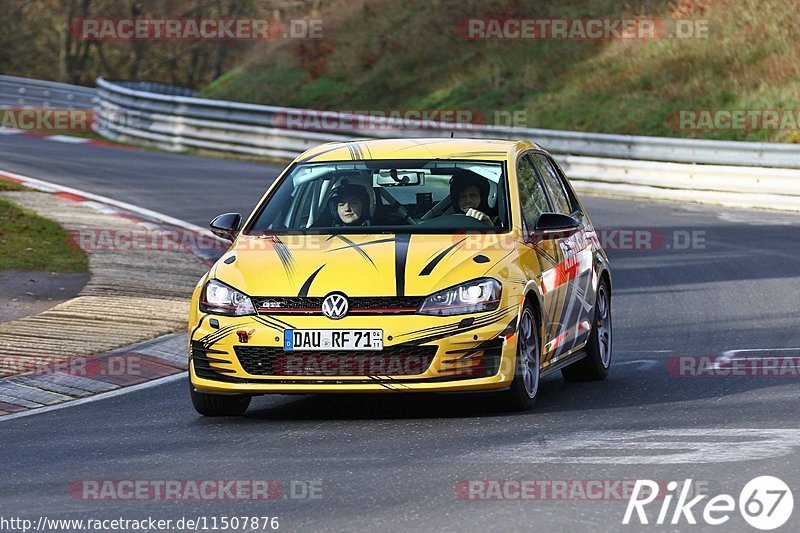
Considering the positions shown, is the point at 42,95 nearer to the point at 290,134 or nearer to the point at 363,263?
the point at 290,134

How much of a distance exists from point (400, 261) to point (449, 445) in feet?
4.19

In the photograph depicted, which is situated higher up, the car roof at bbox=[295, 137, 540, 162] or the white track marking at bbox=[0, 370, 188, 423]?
the car roof at bbox=[295, 137, 540, 162]

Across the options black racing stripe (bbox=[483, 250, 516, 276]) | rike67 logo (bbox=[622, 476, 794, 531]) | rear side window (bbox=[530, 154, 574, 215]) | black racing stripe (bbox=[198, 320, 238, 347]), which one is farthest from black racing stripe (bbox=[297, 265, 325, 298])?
rike67 logo (bbox=[622, 476, 794, 531])

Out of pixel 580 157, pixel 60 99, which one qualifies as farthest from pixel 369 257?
pixel 60 99

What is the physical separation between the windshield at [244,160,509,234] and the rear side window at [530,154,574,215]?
0.72 metres

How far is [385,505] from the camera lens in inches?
257

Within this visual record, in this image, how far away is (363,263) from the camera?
8.72m

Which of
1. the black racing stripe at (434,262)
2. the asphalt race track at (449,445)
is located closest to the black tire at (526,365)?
the asphalt race track at (449,445)

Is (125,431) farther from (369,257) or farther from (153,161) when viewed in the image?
(153,161)

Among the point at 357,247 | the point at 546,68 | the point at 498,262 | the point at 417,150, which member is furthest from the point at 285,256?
the point at 546,68

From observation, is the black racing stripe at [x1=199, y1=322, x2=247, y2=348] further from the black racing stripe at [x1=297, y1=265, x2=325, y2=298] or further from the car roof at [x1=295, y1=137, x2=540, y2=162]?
the car roof at [x1=295, y1=137, x2=540, y2=162]

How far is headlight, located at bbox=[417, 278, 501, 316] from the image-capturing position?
8.50 m

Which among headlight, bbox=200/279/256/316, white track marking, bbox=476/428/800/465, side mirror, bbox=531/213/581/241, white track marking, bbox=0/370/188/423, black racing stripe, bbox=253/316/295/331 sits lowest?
white track marking, bbox=0/370/188/423

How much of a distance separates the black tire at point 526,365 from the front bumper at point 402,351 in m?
0.11
